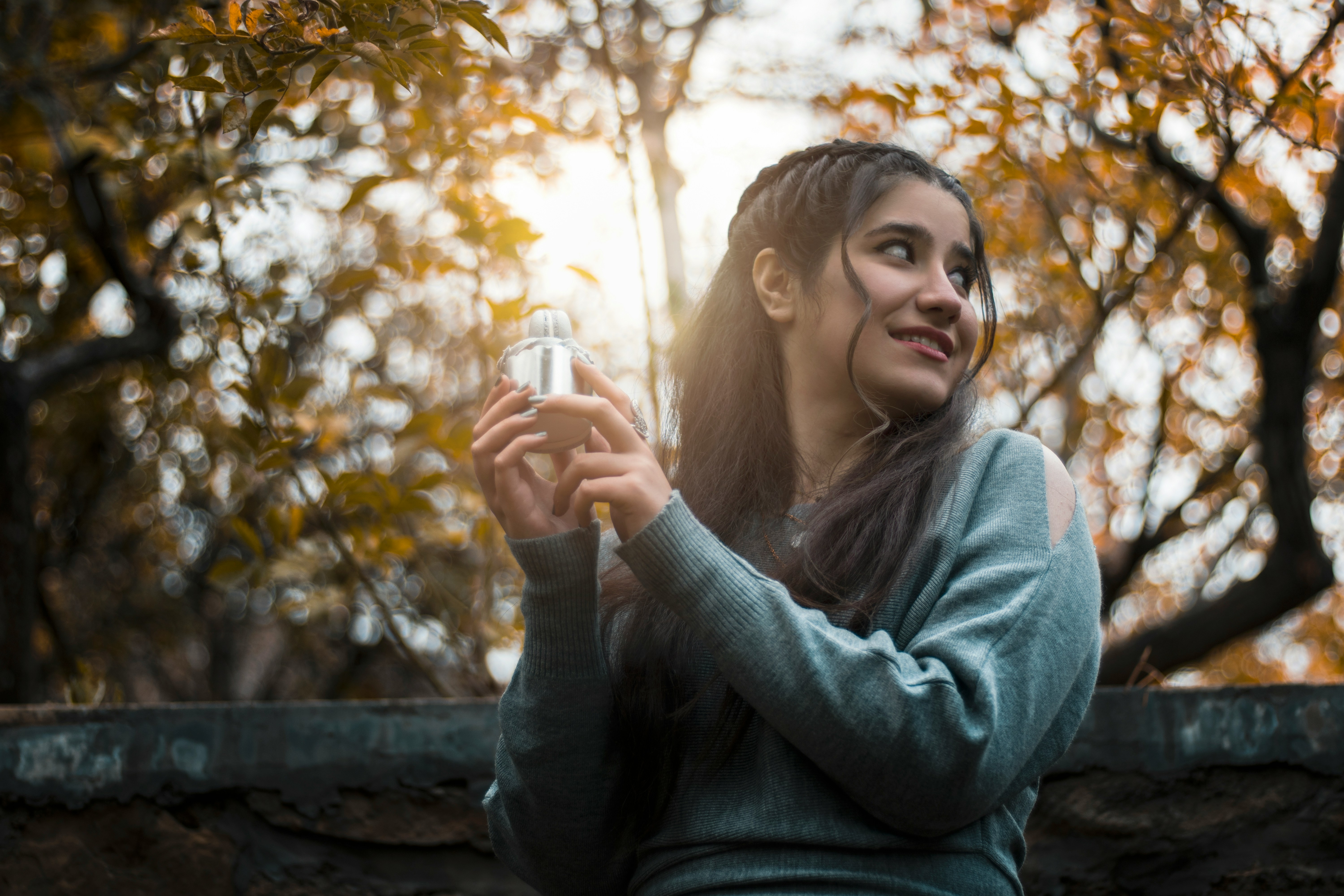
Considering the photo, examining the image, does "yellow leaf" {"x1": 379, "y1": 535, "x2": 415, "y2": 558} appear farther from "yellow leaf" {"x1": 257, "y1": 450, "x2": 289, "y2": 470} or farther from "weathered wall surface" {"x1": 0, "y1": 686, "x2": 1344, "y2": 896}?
"weathered wall surface" {"x1": 0, "y1": 686, "x2": 1344, "y2": 896}

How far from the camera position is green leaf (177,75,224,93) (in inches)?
54.7

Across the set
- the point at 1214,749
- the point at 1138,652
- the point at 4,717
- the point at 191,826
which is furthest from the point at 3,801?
the point at 1138,652

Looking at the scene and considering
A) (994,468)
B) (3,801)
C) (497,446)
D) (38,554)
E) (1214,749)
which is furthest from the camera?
(38,554)

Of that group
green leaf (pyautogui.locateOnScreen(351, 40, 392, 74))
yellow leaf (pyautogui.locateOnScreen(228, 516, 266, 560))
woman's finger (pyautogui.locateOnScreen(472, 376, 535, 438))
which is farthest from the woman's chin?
yellow leaf (pyautogui.locateOnScreen(228, 516, 266, 560))

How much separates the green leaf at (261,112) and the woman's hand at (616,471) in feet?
2.07

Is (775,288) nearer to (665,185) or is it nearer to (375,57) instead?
(375,57)

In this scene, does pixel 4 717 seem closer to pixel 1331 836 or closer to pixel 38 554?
pixel 1331 836

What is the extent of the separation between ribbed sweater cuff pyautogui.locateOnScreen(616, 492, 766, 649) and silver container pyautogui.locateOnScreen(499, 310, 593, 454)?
130mm

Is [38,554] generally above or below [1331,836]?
below

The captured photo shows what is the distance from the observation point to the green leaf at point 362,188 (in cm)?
202

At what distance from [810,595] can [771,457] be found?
278mm

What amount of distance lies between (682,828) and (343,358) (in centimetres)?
494

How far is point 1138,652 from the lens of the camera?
4328mm

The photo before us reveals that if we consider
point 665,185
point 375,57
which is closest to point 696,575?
point 375,57
